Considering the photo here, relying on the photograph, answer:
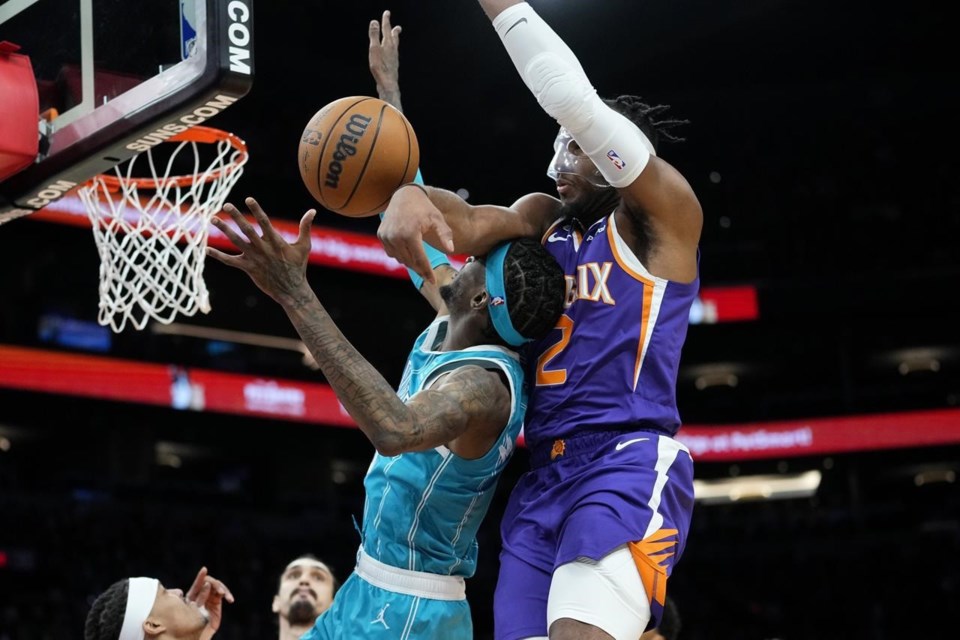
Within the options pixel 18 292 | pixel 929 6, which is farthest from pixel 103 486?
pixel 929 6

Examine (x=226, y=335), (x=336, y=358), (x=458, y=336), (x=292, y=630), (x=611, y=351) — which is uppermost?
(x=226, y=335)

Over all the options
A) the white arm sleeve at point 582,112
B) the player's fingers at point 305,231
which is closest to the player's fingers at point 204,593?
the player's fingers at point 305,231

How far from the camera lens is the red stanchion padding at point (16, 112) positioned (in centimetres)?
471

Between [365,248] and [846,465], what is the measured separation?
9.55 meters

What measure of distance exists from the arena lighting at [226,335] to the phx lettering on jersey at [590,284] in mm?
13819

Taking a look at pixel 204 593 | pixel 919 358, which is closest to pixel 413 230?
pixel 204 593

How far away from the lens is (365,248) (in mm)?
16766

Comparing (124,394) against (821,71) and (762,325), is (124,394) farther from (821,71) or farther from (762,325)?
(821,71)

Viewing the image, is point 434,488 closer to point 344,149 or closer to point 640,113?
point 344,149

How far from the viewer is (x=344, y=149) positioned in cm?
342

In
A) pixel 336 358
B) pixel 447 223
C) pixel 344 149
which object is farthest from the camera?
pixel 447 223

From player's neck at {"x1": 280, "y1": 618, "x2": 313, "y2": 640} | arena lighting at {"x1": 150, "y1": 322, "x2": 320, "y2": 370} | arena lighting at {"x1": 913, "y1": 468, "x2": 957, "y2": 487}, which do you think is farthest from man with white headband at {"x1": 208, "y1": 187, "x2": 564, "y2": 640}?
arena lighting at {"x1": 913, "y1": 468, "x2": 957, "y2": 487}

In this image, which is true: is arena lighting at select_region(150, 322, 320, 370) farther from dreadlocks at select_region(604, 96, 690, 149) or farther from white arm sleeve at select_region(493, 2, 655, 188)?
white arm sleeve at select_region(493, 2, 655, 188)

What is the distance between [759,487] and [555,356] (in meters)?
19.0
